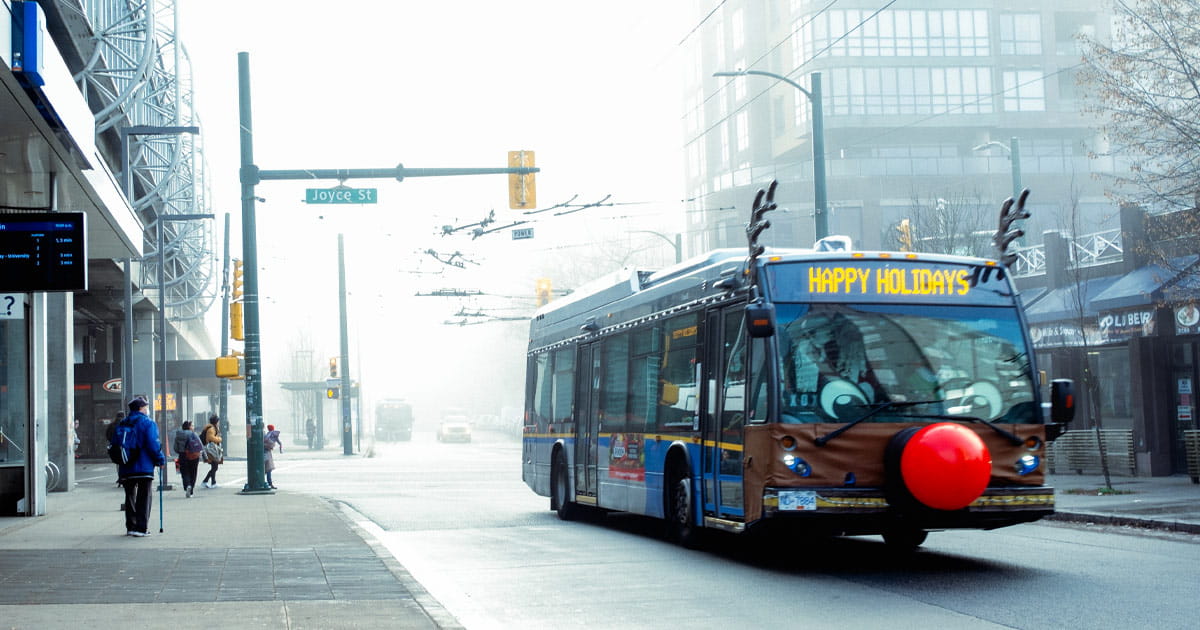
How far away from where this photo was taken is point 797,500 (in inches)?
431

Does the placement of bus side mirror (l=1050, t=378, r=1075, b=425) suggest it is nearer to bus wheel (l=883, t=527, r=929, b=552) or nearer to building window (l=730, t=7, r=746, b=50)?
bus wheel (l=883, t=527, r=929, b=552)

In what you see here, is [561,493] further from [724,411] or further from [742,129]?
[742,129]

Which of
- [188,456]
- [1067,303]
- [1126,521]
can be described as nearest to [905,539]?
[1126,521]

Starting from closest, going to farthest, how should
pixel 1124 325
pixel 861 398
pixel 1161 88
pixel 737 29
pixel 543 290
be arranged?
pixel 861 398 → pixel 1161 88 → pixel 1124 325 → pixel 543 290 → pixel 737 29

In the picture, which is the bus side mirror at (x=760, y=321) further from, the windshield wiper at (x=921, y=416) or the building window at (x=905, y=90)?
the building window at (x=905, y=90)

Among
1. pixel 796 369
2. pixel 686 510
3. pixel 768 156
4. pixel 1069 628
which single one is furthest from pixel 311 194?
pixel 768 156

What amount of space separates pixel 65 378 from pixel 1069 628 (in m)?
22.3

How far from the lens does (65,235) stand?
13.4m

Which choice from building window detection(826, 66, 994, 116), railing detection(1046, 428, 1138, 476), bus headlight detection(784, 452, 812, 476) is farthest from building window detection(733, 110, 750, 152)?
bus headlight detection(784, 452, 812, 476)

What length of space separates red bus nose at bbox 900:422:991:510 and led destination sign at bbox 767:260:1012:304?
1.50m

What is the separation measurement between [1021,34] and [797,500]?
6387 cm

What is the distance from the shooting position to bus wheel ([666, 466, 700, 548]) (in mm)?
13430

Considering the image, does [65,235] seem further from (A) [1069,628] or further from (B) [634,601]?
(A) [1069,628]

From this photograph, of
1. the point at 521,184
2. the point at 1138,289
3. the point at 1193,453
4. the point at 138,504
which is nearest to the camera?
the point at 138,504
